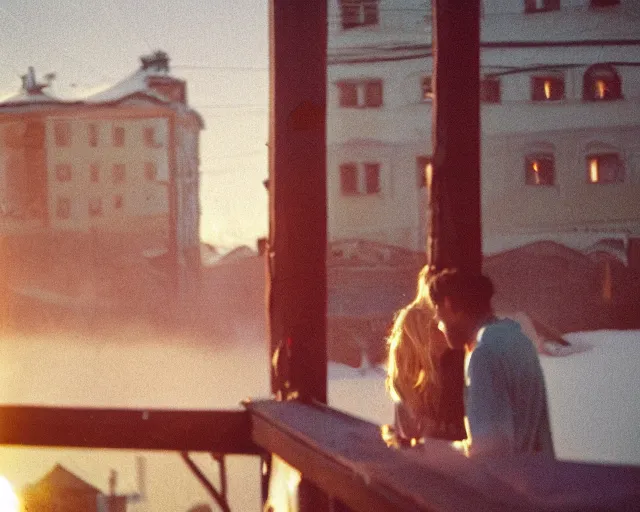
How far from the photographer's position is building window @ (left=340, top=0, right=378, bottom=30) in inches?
→ 671

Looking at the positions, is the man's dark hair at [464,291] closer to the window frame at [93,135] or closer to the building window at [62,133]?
the window frame at [93,135]

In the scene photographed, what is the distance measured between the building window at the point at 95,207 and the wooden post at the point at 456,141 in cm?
1700

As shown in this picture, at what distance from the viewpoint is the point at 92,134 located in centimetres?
2116

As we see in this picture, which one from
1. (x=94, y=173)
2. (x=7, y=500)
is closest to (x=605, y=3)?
(x=94, y=173)

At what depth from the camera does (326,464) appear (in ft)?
8.41

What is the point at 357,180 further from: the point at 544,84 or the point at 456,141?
the point at 456,141

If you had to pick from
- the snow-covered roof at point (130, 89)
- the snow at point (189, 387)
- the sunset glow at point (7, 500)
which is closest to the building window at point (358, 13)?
the snow-covered roof at point (130, 89)

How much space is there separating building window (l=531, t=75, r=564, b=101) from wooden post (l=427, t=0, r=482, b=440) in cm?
1432

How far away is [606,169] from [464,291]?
14.7 metres

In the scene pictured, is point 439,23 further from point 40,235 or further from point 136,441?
point 40,235

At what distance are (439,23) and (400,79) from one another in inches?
564

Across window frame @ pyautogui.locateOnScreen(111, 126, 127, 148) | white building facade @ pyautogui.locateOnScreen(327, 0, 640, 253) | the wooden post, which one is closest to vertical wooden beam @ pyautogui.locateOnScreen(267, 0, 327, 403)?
the wooden post

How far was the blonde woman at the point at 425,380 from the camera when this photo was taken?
367cm

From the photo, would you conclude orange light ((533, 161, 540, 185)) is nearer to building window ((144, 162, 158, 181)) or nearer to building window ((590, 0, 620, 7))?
building window ((590, 0, 620, 7))
